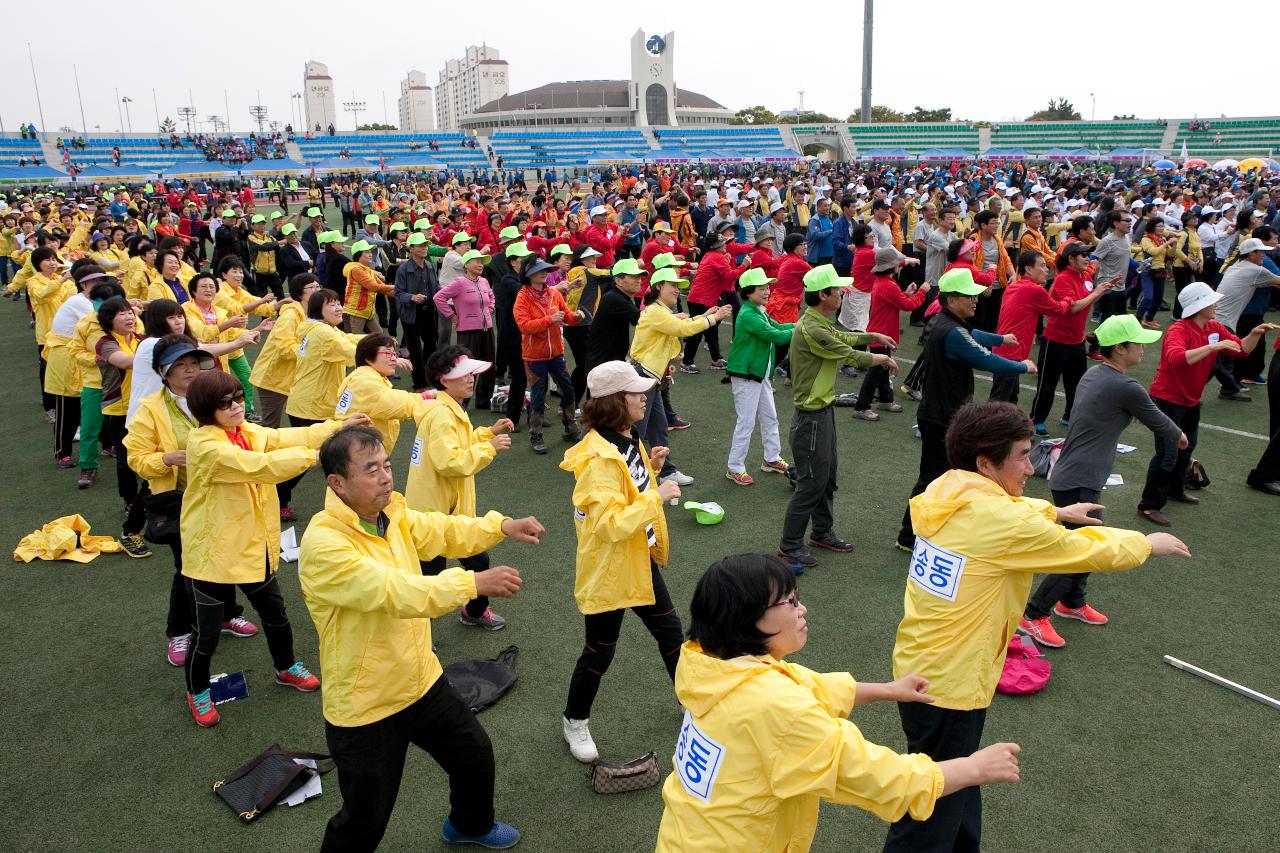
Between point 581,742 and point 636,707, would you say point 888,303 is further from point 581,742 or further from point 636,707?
point 581,742

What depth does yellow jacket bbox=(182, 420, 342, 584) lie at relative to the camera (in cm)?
378

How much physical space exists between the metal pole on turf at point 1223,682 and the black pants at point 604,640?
112 inches

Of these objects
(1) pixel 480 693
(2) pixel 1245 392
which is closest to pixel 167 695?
(1) pixel 480 693

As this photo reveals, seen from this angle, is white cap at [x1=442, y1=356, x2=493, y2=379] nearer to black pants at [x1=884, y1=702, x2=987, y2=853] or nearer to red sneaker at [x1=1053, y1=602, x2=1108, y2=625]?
black pants at [x1=884, y1=702, x2=987, y2=853]

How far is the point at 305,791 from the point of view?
3771mm

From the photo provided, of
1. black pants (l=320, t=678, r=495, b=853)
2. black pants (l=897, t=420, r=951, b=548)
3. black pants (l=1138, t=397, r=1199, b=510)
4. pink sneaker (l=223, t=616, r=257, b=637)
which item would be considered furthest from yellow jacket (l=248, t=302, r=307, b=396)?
black pants (l=1138, t=397, r=1199, b=510)

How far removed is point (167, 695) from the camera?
459 centimetres

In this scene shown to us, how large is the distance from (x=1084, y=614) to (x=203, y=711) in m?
5.10

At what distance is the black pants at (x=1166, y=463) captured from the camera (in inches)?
242

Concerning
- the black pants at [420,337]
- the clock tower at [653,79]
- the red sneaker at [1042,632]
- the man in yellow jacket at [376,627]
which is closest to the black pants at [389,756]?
the man in yellow jacket at [376,627]

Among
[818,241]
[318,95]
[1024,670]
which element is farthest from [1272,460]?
[318,95]

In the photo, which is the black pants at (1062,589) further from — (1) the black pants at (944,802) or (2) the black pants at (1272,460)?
(2) the black pants at (1272,460)

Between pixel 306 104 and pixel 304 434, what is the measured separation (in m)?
164

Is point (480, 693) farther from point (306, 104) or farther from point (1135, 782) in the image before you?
point (306, 104)
